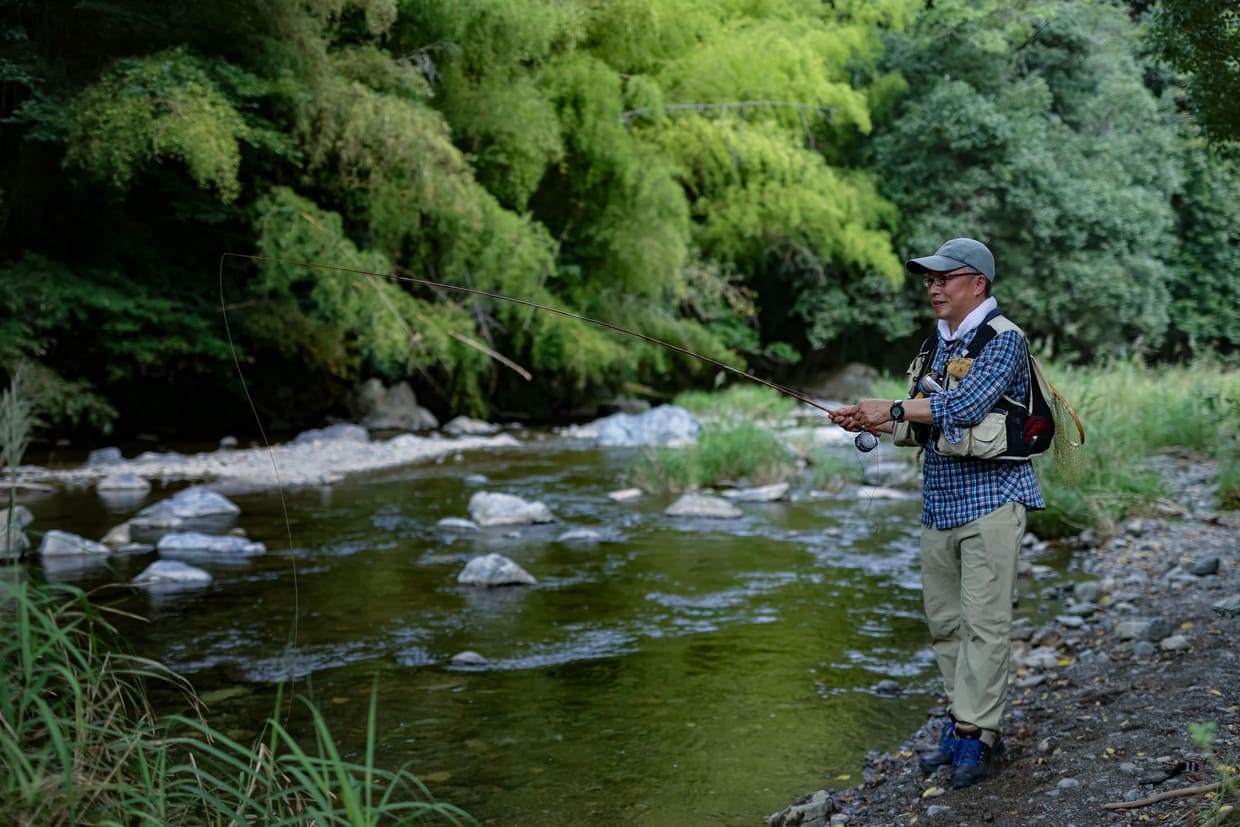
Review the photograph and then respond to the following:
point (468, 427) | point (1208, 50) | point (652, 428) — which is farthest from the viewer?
point (468, 427)

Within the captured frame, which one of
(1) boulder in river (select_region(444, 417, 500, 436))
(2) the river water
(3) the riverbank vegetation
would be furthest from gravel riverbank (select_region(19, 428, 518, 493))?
(3) the riverbank vegetation

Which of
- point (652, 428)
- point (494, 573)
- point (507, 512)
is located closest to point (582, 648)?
→ point (494, 573)

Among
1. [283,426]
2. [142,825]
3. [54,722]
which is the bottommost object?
[283,426]

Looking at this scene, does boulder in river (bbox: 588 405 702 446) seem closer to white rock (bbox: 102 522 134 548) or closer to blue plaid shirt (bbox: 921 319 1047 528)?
white rock (bbox: 102 522 134 548)

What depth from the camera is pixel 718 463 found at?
1078 cm

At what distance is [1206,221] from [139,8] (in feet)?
64.4

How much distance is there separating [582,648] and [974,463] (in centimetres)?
252

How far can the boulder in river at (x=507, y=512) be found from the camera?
29.1 feet

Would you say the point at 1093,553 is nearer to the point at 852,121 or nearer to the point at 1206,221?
the point at 852,121

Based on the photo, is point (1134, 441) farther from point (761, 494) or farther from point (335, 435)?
point (335, 435)

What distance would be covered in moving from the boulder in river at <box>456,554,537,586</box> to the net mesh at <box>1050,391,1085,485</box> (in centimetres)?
382

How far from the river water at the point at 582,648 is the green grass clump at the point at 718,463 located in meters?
1.11

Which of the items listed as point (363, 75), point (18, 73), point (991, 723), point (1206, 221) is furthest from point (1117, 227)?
point (991, 723)

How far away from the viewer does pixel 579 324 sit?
17.5 m
